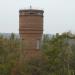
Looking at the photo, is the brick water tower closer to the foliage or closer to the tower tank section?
the tower tank section

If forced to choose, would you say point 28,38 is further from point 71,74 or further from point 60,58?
point 71,74

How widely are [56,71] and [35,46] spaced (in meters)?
3.90

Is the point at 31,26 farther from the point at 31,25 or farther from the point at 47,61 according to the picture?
the point at 47,61

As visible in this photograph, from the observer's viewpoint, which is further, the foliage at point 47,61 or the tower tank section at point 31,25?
the tower tank section at point 31,25

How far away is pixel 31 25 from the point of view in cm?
2891

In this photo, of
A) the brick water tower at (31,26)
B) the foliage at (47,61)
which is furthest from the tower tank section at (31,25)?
the foliage at (47,61)

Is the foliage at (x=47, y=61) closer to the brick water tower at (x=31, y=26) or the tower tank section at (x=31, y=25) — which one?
the brick water tower at (x=31, y=26)

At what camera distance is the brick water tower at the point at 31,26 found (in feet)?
95.0

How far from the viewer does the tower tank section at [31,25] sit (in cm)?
2895

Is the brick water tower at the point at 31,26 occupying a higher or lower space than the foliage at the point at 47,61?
higher

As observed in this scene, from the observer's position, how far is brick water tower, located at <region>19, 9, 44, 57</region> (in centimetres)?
2895

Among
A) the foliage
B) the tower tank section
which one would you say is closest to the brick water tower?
the tower tank section

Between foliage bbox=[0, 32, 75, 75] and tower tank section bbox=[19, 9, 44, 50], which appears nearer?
foliage bbox=[0, 32, 75, 75]

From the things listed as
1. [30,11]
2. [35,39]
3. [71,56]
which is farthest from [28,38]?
[71,56]
